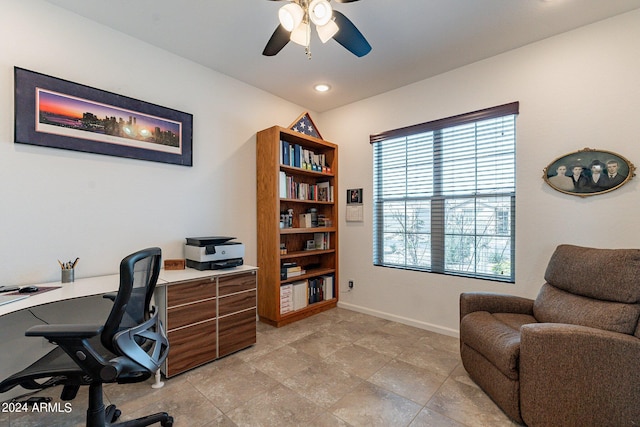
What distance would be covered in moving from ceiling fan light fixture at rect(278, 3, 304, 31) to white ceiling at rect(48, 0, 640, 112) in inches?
22.4

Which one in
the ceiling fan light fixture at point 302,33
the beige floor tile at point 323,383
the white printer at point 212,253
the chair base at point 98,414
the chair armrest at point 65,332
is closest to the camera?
the chair armrest at point 65,332

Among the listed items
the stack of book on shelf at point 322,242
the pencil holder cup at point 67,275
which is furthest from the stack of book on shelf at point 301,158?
the pencil holder cup at point 67,275

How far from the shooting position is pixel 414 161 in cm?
326

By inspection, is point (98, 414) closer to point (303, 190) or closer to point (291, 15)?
point (291, 15)

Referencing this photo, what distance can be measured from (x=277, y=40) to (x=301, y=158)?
165 centimetres

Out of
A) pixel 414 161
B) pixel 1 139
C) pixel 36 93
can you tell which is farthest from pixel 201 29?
pixel 414 161

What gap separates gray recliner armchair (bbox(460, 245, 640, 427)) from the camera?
144cm

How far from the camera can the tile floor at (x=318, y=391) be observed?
1.70 metres

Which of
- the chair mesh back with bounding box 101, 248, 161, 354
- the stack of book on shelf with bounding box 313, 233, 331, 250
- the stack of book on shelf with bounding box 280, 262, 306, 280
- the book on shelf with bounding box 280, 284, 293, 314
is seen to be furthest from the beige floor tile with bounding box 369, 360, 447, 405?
the stack of book on shelf with bounding box 313, 233, 331, 250

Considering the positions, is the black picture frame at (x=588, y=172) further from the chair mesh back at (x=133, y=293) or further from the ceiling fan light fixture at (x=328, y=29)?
the chair mesh back at (x=133, y=293)

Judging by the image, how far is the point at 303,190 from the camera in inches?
141

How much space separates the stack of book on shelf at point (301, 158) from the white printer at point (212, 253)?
3.80 feet

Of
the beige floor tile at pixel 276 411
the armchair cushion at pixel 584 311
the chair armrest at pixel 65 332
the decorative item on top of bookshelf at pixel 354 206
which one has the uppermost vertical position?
the decorative item on top of bookshelf at pixel 354 206

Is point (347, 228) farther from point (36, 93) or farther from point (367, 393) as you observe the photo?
point (36, 93)
